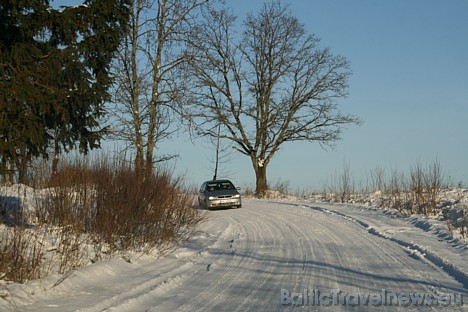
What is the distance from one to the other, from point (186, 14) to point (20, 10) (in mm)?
13363

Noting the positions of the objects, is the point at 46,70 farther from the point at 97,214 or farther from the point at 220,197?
the point at 220,197

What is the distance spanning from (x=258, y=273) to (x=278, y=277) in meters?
0.53

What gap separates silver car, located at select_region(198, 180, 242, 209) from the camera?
26.8 metres

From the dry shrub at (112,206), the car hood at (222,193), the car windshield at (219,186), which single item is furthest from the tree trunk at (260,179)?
the dry shrub at (112,206)

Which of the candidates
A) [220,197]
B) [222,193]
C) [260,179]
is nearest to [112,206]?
[220,197]

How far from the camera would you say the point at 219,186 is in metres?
29.0

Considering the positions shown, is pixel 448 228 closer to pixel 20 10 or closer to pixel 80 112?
pixel 80 112

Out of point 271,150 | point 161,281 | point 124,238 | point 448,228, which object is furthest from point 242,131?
point 161,281

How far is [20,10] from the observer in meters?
10.3

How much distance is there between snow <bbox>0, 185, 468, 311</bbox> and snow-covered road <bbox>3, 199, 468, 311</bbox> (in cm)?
1

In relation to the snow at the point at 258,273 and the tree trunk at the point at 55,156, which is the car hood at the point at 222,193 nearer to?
the snow at the point at 258,273

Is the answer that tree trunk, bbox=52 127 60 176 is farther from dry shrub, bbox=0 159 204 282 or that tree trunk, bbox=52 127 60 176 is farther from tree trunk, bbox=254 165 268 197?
tree trunk, bbox=254 165 268 197

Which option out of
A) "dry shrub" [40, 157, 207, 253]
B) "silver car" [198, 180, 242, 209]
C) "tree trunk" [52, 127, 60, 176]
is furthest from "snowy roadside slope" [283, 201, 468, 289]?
"tree trunk" [52, 127, 60, 176]

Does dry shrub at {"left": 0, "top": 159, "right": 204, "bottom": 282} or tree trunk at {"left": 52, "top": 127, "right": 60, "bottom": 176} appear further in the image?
tree trunk at {"left": 52, "top": 127, "right": 60, "bottom": 176}
